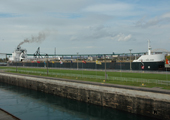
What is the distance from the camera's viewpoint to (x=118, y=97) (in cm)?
2680

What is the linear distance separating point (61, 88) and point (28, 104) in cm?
772

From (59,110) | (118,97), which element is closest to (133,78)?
(118,97)

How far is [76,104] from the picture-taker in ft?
106

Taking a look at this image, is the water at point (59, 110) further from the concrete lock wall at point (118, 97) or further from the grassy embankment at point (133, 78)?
the grassy embankment at point (133, 78)

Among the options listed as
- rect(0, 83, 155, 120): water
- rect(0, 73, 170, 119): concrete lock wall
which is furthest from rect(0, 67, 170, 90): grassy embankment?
rect(0, 83, 155, 120): water

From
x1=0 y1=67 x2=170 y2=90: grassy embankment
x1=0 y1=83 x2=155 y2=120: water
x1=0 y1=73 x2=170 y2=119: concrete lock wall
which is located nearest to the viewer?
x1=0 y1=73 x2=170 y2=119: concrete lock wall

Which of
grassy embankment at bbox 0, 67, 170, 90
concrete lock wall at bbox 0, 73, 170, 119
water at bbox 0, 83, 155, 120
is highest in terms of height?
grassy embankment at bbox 0, 67, 170, 90

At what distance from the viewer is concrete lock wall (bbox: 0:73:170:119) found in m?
22.3

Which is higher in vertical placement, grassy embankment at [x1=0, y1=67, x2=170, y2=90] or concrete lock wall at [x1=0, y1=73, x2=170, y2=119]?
grassy embankment at [x1=0, y1=67, x2=170, y2=90]

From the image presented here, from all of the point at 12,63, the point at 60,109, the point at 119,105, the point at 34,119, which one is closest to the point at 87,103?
the point at 60,109

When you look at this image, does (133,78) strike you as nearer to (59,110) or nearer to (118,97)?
(118,97)

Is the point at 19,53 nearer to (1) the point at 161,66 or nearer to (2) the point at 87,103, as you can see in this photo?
(1) the point at 161,66

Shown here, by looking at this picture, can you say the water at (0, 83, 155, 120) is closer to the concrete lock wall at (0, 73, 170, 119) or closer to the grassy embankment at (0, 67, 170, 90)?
the concrete lock wall at (0, 73, 170, 119)

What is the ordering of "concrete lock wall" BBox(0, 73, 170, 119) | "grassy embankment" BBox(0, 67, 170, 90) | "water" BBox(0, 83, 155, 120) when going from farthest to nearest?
"grassy embankment" BBox(0, 67, 170, 90)
"water" BBox(0, 83, 155, 120)
"concrete lock wall" BBox(0, 73, 170, 119)
